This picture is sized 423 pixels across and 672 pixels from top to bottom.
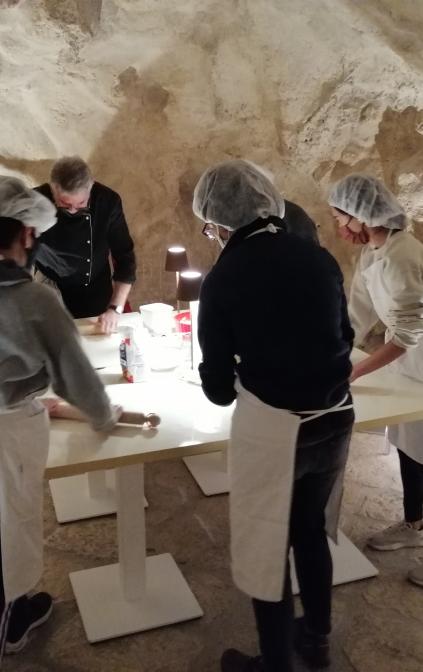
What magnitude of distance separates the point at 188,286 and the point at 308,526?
38.5 inches

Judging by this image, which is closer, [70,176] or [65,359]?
[65,359]

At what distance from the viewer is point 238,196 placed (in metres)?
1.65

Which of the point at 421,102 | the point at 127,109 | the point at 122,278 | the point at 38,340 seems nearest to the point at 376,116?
the point at 421,102

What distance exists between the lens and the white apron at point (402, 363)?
2271 mm

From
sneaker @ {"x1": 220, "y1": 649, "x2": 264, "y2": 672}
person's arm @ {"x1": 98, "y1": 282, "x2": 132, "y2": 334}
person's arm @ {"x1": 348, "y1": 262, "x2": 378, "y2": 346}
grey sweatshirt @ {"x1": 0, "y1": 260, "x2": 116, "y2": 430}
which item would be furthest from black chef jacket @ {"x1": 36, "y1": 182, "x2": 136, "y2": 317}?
sneaker @ {"x1": 220, "y1": 649, "x2": 264, "y2": 672}

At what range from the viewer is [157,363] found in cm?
237

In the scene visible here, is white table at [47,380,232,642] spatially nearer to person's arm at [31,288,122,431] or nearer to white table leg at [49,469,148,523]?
person's arm at [31,288,122,431]

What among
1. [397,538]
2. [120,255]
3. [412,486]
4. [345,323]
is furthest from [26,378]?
[397,538]

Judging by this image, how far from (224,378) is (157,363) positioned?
737 millimetres

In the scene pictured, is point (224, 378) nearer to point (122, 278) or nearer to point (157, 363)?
point (157, 363)

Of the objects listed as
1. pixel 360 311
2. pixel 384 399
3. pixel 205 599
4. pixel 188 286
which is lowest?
pixel 205 599

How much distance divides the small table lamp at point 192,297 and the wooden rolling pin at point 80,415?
1.53 ft

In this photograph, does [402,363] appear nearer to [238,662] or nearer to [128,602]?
[238,662]

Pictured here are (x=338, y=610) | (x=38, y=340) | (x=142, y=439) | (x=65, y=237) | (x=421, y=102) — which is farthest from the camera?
(x=421, y=102)
